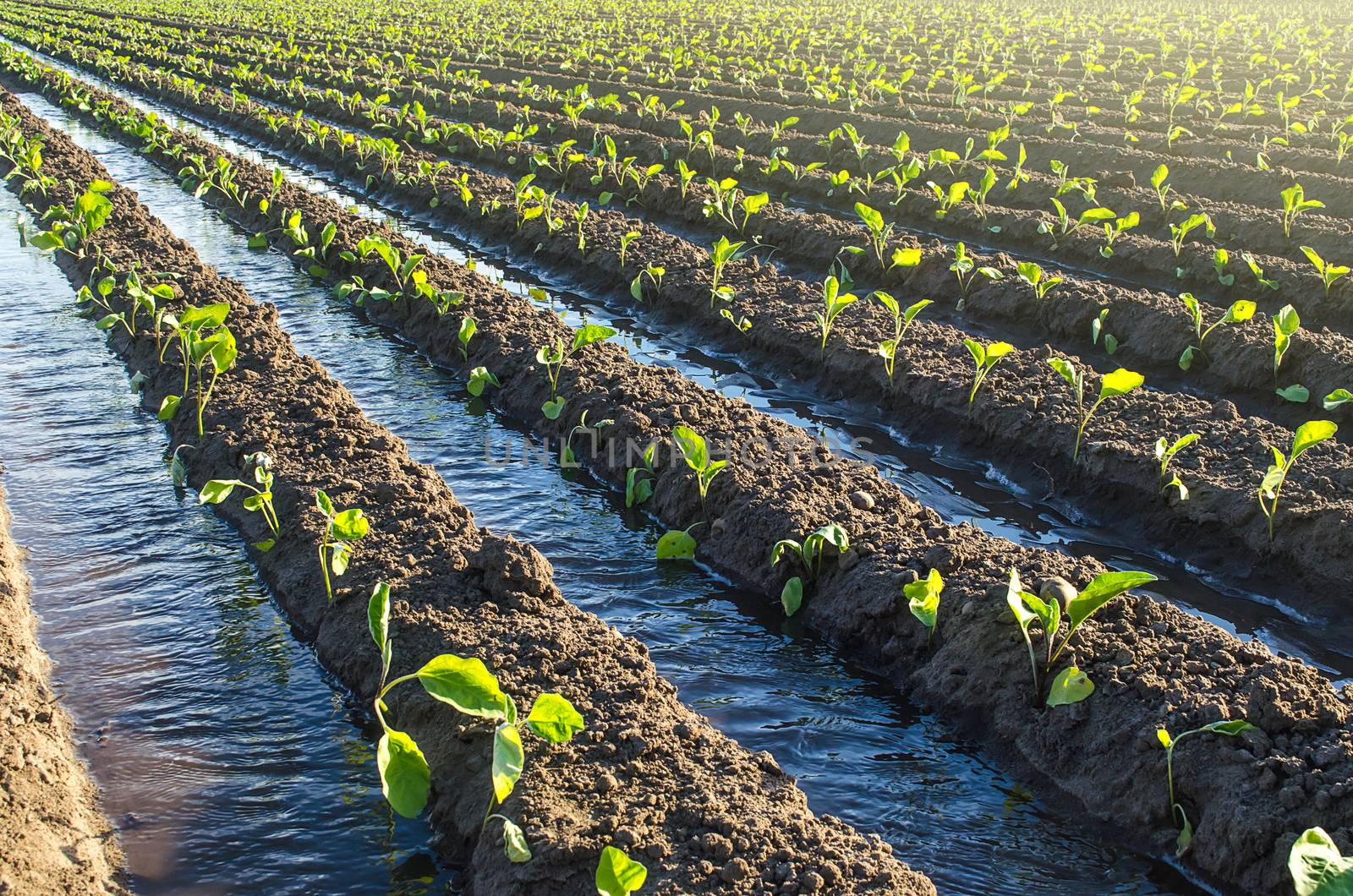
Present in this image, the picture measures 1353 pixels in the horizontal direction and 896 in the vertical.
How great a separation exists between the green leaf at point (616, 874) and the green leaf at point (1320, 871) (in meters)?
1.77

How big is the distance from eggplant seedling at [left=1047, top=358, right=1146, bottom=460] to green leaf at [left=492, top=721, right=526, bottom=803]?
155 inches

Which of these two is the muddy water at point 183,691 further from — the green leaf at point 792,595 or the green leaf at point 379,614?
the green leaf at point 792,595

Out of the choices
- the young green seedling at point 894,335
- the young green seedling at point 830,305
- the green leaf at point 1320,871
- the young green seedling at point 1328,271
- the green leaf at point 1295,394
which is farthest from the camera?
the young green seedling at point 1328,271

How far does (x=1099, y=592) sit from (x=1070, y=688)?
391 millimetres

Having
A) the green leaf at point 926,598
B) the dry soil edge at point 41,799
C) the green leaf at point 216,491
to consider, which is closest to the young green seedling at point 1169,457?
the green leaf at point 926,598

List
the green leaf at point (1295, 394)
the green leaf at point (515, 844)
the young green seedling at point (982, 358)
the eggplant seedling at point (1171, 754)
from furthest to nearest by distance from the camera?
the green leaf at point (1295, 394), the young green seedling at point (982, 358), the eggplant seedling at point (1171, 754), the green leaf at point (515, 844)

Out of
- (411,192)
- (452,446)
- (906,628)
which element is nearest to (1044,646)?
(906,628)

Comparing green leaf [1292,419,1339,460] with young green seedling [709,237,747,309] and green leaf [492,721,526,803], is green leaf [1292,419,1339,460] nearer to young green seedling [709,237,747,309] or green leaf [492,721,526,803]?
green leaf [492,721,526,803]

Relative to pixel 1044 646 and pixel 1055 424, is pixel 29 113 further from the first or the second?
pixel 1044 646

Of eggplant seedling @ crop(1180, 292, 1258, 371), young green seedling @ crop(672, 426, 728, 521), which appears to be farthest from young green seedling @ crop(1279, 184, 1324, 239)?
young green seedling @ crop(672, 426, 728, 521)

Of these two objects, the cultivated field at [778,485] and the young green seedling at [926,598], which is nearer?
the cultivated field at [778,485]

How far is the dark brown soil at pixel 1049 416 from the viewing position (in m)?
5.96

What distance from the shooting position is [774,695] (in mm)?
4969

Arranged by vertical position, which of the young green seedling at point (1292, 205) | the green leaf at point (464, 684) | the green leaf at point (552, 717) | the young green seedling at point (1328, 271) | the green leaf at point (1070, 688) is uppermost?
the young green seedling at point (1292, 205)
